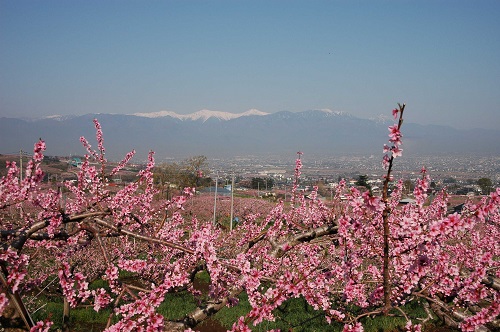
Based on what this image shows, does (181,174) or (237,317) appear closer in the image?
(237,317)

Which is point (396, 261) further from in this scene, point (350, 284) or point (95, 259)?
point (95, 259)

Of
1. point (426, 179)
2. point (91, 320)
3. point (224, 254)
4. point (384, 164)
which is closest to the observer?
point (384, 164)

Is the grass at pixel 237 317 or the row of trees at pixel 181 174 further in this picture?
the row of trees at pixel 181 174

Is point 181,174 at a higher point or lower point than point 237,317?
higher

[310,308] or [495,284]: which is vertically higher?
[495,284]

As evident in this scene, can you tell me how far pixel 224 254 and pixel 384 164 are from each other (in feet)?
23.3

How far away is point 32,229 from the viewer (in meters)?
2.64

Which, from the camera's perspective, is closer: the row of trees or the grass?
the grass

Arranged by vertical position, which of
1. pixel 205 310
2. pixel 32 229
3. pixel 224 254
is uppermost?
pixel 32 229

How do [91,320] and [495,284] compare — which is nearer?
[495,284]

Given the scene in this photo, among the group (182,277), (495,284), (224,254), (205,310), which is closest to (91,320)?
(224,254)

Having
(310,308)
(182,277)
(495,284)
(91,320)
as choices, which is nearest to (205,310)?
(182,277)

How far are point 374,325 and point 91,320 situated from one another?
17.4ft

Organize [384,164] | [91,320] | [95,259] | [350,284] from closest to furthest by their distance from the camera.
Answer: [384,164] → [350,284] → [91,320] → [95,259]
